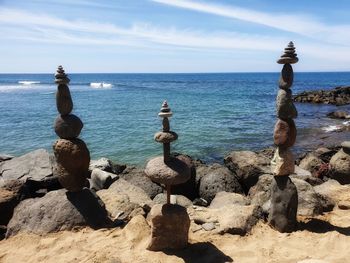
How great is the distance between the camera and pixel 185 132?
25.0 m

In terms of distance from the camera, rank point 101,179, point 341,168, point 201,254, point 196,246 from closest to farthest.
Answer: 1. point 201,254
2. point 196,246
3. point 101,179
4. point 341,168

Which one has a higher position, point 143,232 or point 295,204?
point 295,204

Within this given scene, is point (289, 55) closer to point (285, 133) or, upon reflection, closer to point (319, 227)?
point (285, 133)

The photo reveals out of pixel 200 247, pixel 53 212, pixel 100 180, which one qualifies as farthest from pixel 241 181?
pixel 53 212

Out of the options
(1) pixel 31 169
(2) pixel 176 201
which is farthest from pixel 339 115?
(1) pixel 31 169

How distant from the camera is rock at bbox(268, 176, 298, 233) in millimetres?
7715

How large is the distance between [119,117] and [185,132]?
9.97 metres

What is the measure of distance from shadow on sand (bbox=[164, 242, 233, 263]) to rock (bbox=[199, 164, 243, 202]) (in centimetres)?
423

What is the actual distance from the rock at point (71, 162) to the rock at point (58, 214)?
11.0 inches

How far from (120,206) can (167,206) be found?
250cm

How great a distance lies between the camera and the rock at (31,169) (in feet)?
33.2

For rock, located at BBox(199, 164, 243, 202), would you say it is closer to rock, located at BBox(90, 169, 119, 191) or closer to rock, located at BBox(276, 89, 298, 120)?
rock, located at BBox(90, 169, 119, 191)

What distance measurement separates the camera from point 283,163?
7.69 meters

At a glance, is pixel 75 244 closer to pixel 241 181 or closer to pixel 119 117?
pixel 241 181
